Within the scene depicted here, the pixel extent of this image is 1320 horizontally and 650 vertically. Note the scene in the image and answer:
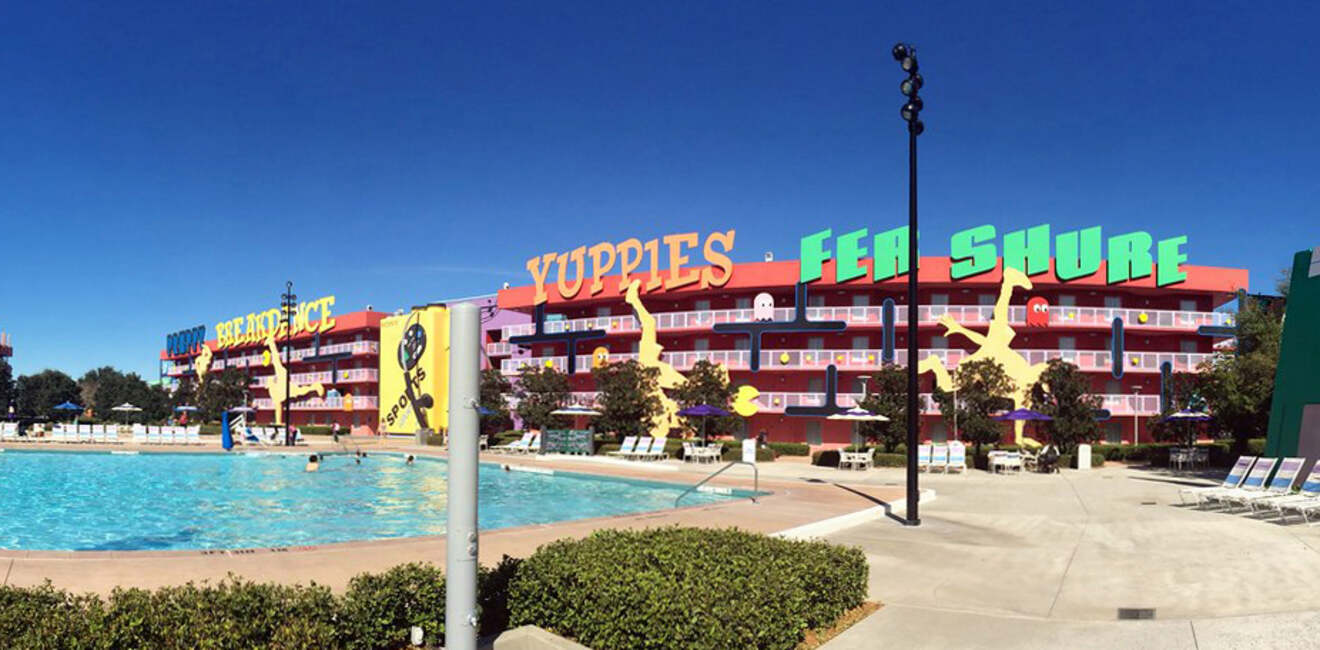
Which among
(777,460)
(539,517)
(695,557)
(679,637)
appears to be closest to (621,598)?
(679,637)

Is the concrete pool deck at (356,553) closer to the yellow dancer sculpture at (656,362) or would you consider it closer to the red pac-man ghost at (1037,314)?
the red pac-man ghost at (1037,314)

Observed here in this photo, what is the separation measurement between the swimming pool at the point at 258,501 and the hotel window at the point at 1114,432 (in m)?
28.7

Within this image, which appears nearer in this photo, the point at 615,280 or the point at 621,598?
the point at 621,598

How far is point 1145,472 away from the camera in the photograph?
29.5 m

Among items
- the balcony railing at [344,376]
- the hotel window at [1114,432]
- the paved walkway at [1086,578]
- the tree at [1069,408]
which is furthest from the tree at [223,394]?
the paved walkway at [1086,578]

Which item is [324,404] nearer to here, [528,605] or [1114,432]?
[1114,432]

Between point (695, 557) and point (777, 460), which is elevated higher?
point (695, 557)

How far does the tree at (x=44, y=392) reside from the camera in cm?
9631

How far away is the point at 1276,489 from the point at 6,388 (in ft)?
384

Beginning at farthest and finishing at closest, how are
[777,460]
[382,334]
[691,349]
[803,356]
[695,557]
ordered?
[382,334], [691,349], [803,356], [777,460], [695,557]

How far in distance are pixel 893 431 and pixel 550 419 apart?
58.9ft

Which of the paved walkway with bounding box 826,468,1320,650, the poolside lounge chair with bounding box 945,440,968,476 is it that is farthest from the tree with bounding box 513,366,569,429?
the paved walkway with bounding box 826,468,1320,650

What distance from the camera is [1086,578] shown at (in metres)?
9.52

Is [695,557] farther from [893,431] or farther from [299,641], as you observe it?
[893,431]
